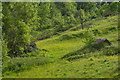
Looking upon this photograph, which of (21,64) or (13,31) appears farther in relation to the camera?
(13,31)

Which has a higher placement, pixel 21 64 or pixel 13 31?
pixel 13 31

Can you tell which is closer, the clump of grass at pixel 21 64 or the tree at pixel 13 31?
the clump of grass at pixel 21 64

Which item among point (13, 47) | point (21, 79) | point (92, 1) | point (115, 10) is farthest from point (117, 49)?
point (92, 1)

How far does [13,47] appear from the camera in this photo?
31.6m

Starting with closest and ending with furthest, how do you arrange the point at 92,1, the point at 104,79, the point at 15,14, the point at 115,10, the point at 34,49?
the point at 104,79 → the point at 15,14 → the point at 34,49 → the point at 115,10 → the point at 92,1

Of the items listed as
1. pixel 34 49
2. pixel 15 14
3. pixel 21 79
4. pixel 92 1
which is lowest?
pixel 21 79

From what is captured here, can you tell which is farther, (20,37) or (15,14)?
(15,14)

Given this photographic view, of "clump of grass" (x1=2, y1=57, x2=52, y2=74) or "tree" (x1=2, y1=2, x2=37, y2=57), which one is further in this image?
"tree" (x1=2, y1=2, x2=37, y2=57)

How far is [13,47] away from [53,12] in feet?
224

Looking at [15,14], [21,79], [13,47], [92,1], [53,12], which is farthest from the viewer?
[92,1]

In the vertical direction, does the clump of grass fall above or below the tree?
below

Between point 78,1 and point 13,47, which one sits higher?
point 78,1

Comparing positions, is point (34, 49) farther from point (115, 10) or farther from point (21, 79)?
point (115, 10)

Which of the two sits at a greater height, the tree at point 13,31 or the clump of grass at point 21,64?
the tree at point 13,31
